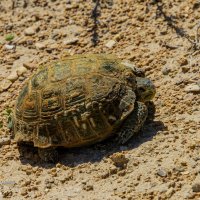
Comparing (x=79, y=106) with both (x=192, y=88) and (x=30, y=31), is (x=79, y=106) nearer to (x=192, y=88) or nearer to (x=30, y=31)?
(x=192, y=88)

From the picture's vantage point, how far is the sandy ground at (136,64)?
5617 mm

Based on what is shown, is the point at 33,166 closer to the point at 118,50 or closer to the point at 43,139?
the point at 43,139

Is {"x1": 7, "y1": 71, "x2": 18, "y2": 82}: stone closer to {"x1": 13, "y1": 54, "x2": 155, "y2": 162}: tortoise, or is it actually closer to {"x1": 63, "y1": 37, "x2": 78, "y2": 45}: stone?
{"x1": 63, "y1": 37, "x2": 78, "y2": 45}: stone

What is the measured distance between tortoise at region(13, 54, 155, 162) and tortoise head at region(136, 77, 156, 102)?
11 mm

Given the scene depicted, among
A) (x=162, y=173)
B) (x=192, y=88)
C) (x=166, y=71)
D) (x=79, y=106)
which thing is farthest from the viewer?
(x=166, y=71)

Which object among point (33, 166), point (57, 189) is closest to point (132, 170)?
point (57, 189)

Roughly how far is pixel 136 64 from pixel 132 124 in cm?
131

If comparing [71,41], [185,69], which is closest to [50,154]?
[185,69]

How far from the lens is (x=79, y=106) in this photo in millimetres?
6020

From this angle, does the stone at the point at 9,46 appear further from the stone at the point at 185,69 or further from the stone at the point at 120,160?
the stone at the point at 120,160

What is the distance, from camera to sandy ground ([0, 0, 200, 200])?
5617 mm

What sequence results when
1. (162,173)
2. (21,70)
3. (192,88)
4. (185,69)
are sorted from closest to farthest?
(162,173) < (192,88) < (185,69) < (21,70)

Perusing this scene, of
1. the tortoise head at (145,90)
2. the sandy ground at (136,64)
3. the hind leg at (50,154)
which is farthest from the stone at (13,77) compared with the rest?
the tortoise head at (145,90)

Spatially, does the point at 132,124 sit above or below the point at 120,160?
above
